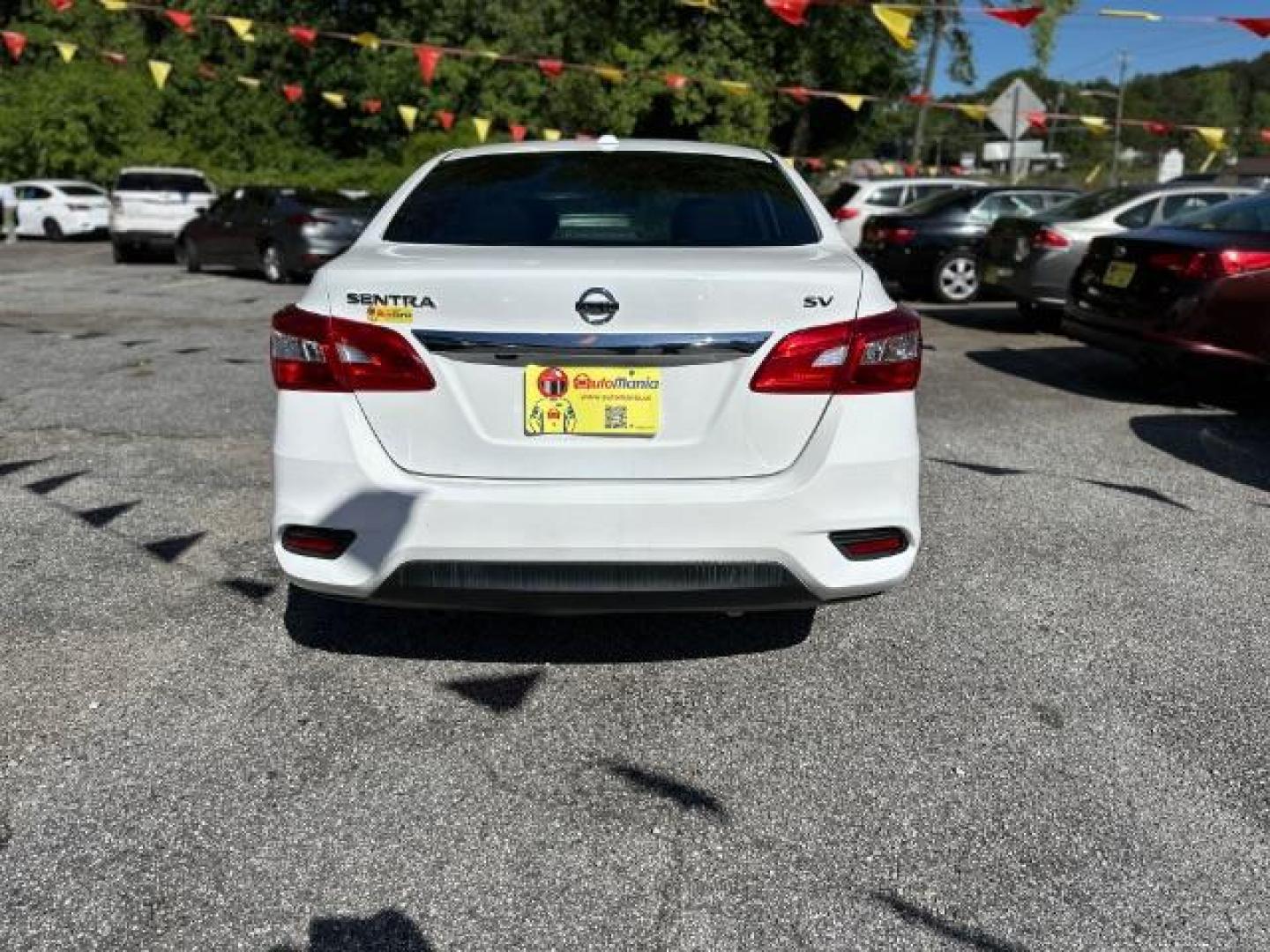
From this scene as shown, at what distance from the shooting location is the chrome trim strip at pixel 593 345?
2.71 metres

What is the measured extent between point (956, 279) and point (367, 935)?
12.4 m

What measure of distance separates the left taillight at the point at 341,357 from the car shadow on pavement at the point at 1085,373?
622 cm

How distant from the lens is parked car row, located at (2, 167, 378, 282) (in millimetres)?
15562

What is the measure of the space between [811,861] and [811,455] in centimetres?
98

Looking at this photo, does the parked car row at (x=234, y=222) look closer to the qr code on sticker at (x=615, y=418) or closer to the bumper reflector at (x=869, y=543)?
the qr code on sticker at (x=615, y=418)

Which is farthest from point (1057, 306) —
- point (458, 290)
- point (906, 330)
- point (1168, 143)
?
point (1168, 143)

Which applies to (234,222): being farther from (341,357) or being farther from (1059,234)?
(341,357)

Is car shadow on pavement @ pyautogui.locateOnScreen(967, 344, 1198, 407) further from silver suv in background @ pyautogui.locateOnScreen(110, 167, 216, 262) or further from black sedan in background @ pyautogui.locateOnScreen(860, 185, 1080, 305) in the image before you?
silver suv in background @ pyautogui.locateOnScreen(110, 167, 216, 262)

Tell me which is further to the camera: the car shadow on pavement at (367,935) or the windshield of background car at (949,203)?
the windshield of background car at (949,203)

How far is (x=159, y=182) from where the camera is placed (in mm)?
20688

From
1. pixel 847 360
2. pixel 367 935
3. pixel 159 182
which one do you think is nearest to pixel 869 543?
pixel 847 360

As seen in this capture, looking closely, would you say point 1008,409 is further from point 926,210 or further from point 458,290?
point 926,210

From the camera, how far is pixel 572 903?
7.54 feet

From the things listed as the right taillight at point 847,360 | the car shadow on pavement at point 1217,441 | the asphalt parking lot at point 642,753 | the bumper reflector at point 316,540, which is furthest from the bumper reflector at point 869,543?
the car shadow on pavement at point 1217,441
